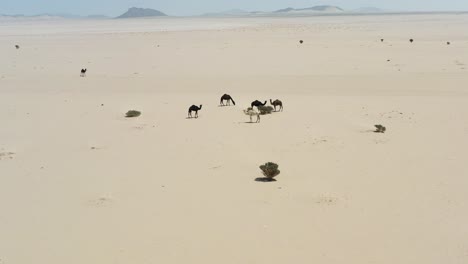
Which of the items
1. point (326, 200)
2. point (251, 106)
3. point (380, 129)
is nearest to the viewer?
point (326, 200)

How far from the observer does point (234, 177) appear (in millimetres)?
11172

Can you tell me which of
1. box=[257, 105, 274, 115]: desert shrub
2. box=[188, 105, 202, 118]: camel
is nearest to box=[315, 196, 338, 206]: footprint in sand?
box=[257, 105, 274, 115]: desert shrub

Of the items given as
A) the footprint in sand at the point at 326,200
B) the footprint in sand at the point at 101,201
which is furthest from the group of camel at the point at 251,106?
the footprint in sand at the point at 101,201

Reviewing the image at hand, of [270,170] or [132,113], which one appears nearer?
[270,170]

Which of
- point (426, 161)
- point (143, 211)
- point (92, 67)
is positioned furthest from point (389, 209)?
point (92, 67)

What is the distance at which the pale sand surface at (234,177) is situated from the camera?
7906 millimetres

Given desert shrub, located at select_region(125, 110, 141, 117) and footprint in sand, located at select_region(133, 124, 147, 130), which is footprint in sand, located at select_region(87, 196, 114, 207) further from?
desert shrub, located at select_region(125, 110, 141, 117)

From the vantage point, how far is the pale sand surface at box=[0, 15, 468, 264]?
25.9 feet

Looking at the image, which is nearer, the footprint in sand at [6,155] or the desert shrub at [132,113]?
the footprint in sand at [6,155]

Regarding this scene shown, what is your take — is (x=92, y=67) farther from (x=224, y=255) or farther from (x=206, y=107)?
(x=224, y=255)

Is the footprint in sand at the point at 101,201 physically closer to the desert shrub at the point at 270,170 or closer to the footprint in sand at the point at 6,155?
the desert shrub at the point at 270,170

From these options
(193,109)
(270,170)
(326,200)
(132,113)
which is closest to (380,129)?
(270,170)

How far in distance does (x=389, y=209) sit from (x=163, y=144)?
689 centimetres

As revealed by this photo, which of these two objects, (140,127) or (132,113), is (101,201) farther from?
(132,113)
